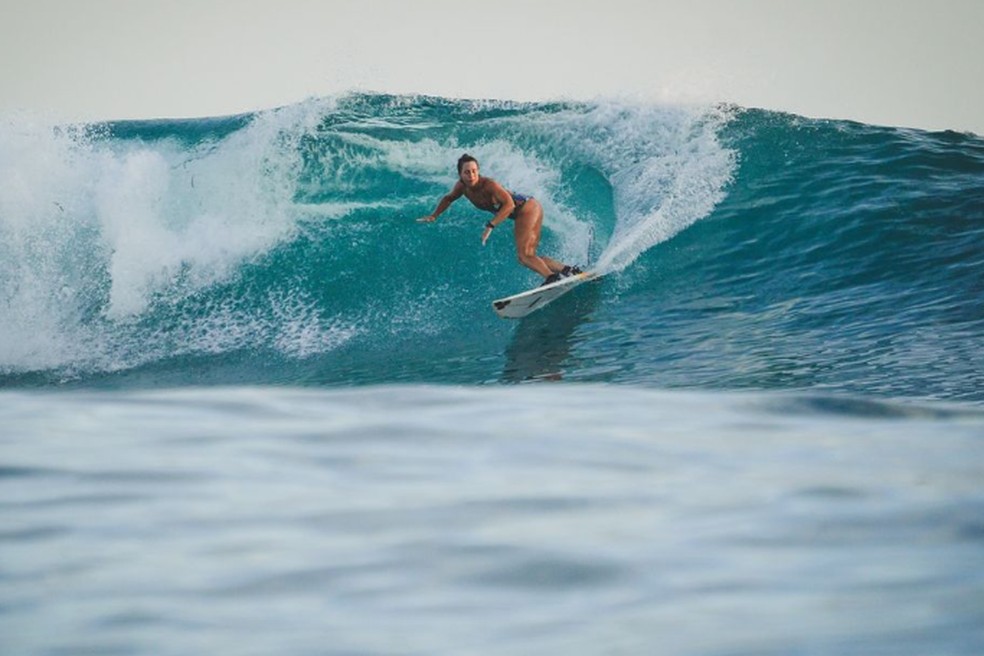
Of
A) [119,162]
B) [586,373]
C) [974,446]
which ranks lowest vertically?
[586,373]

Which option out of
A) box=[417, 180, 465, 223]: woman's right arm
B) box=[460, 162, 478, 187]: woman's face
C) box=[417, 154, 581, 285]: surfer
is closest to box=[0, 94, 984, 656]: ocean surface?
box=[417, 154, 581, 285]: surfer

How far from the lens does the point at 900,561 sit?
2.31 m

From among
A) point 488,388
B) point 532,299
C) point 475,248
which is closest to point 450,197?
point 532,299

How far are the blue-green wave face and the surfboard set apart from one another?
12 centimetres

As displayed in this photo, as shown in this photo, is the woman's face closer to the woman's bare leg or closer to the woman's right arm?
the woman's right arm

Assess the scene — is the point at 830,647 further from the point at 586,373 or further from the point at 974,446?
the point at 586,373

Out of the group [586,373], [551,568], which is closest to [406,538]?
[551,568]

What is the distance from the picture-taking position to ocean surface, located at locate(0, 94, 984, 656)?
7.06 ft

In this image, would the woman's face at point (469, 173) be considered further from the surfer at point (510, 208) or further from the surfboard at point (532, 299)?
the surfboard at point (532, 299)

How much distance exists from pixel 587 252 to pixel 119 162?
5.90 meters

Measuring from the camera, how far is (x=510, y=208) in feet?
34.3

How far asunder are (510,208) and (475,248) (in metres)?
2.55

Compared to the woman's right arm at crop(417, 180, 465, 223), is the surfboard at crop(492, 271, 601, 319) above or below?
below

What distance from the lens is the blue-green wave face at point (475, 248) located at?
9820mm
